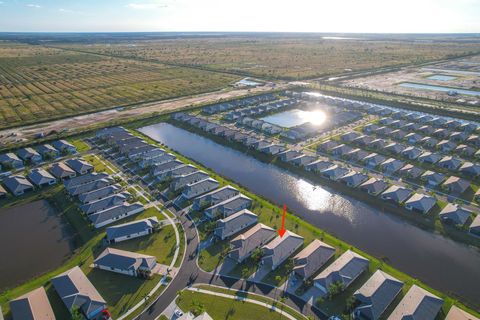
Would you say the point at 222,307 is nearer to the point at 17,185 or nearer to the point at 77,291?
the point at 77,291

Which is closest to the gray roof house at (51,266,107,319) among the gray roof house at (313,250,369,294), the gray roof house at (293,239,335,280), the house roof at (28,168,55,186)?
the gray roof house at (293,239,335,280)

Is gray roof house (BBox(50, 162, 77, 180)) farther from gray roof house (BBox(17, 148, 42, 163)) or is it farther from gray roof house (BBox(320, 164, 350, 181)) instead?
gray roof house (BBox(320, 164, 350, 181))

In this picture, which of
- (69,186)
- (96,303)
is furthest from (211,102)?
(96,303)

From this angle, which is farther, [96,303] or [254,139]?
[254,139]

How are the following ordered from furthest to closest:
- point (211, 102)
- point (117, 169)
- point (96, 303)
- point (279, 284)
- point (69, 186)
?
point (211, 102) < point (117, 169) < point (69, 186) < point (279, 284) < point (96, 303)

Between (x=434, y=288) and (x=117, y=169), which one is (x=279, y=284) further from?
(x=117, y=169)

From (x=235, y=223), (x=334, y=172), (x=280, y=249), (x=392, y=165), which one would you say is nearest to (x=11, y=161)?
(x=235, y=223)

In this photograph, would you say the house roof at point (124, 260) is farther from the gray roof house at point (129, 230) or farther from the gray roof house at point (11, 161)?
the gray roof house at point (11, 161)
